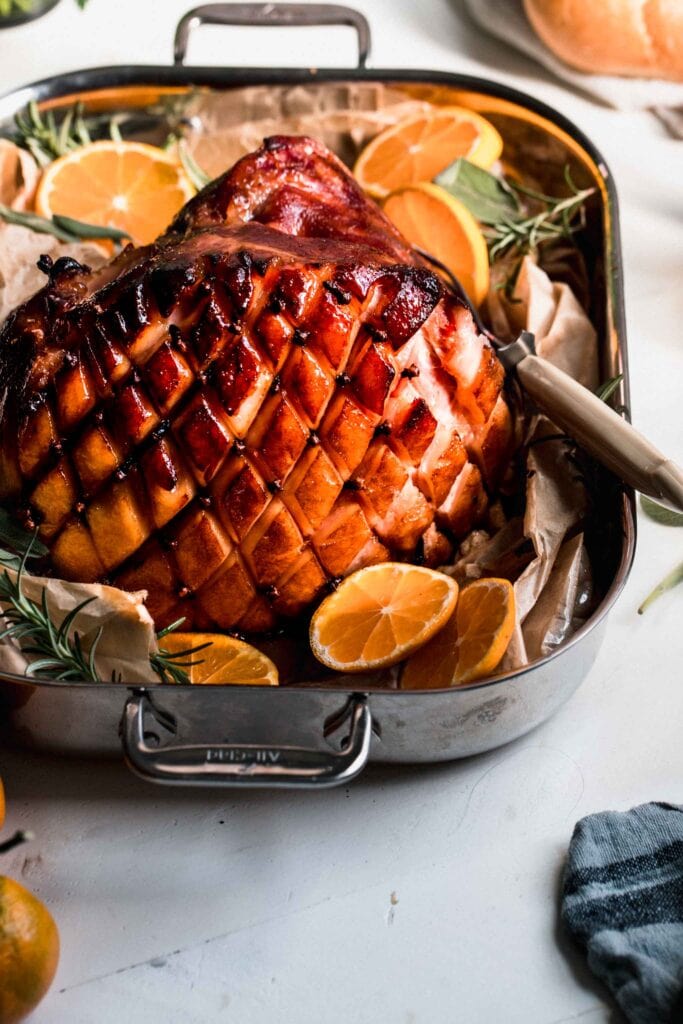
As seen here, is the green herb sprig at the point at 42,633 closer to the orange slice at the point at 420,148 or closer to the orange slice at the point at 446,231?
the orange slice at the point at 446,231

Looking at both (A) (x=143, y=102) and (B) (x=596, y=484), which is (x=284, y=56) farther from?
(B) (x=596, y=484)

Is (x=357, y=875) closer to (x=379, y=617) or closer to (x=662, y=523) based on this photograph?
(x=379, y=617)

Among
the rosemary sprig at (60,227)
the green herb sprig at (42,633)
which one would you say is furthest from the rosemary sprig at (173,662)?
the rosemary sprig at (60,227)

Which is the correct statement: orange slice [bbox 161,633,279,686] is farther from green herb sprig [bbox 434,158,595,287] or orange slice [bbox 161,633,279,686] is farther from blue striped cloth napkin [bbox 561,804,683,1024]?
green herb sprig [bbox 434,158,595,287]

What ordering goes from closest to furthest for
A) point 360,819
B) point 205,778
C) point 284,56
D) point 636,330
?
point 205,778 < point 360,819 < point 636,330 < point 284,56

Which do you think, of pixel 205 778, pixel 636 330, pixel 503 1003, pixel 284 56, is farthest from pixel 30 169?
pixel 503 1003

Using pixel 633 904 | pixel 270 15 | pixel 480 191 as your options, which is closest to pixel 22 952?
pixel 633 904
